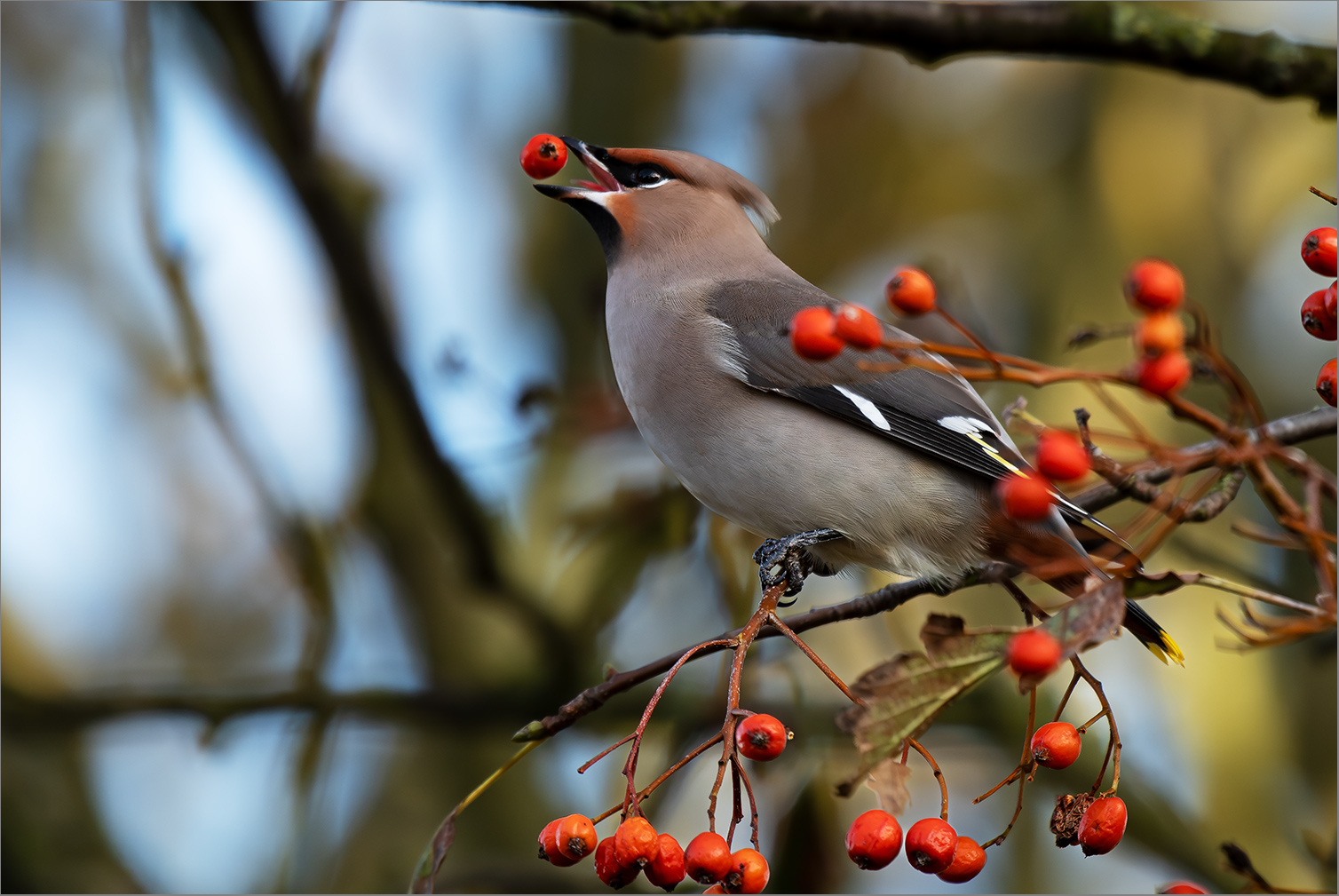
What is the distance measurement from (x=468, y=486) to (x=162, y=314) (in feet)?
5.91

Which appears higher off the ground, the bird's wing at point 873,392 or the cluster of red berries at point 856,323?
the cluster of red berries at point 856,323

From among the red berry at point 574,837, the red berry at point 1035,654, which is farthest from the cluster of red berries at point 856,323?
the red berry at point 574,837

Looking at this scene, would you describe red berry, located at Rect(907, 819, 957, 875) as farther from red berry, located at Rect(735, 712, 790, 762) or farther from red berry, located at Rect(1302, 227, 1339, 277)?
red berry, located at Rect(1302, 227, 1339, 277)

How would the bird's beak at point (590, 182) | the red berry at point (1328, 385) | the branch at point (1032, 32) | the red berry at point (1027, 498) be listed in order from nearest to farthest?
the red berry at point (1027, 498)
the red berry at point (1328, 385)
the branch at point (1032, 32)
the bird's beak at point (590, 182)

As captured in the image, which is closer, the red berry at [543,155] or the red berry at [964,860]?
the red berry at [964,860]

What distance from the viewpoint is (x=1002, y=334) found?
5402mm

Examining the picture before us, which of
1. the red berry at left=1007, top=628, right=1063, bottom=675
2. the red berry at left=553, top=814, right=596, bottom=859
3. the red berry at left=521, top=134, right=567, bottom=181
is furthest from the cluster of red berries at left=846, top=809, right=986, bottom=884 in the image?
the red berry at left=521, top=134, right=567, bottom=181

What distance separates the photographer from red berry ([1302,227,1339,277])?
6.27 feet

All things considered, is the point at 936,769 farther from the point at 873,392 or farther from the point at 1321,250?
the point at 873,392

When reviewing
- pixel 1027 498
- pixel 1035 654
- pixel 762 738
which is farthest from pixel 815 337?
pixel 762 738

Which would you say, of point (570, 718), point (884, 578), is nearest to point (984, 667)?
point (570, 718)

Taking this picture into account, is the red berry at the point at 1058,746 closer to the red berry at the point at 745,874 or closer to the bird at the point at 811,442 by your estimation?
the red berry at the point at 745,874

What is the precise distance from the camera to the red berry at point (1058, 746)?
201cm

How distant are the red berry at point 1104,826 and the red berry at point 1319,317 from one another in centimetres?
83
